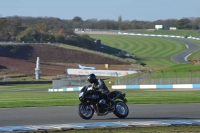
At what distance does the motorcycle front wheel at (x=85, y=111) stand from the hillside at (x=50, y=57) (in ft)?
266

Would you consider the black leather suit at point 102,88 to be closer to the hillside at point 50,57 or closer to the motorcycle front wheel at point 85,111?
the motorcycle front wheel at point 85,111

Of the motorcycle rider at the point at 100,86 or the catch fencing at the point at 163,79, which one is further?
the catch fencing at the point at 163,79

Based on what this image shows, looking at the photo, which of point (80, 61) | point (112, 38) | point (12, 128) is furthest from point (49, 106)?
point (112, 38)

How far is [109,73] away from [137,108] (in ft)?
179

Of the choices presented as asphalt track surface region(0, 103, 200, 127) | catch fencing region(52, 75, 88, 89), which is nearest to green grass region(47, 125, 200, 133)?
asphalt track surface region(0, 103, 200, 127)

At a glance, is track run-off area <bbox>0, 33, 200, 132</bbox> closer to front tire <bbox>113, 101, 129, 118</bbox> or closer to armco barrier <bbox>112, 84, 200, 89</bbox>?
front tire <bbox>113, 101, 129, 118</bbox>

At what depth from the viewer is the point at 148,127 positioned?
53.5 feet

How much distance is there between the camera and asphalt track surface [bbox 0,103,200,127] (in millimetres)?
18219

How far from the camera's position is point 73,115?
66.0 feet

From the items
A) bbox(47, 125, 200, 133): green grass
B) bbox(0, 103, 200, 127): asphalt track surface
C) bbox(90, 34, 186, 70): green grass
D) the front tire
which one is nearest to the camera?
bbox(47, 125, 200, 133): green grass

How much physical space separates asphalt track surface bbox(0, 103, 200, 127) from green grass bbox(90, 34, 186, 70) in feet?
312

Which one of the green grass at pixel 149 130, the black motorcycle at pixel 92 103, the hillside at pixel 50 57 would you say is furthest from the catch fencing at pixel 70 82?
the hillside at pixel 50 57

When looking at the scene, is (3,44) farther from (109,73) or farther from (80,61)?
(109,73)

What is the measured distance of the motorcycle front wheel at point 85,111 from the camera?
60.1ft
